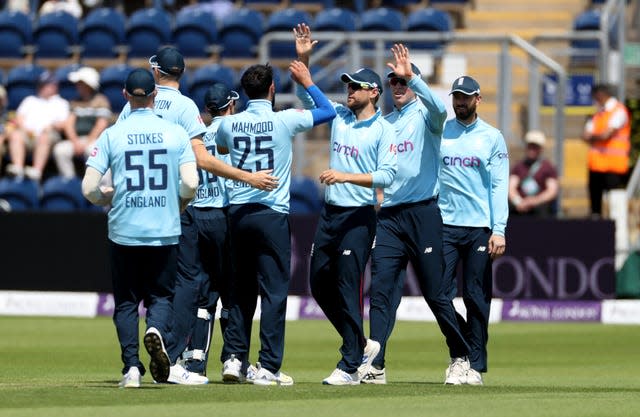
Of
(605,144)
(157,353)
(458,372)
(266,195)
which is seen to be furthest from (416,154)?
(605,144)

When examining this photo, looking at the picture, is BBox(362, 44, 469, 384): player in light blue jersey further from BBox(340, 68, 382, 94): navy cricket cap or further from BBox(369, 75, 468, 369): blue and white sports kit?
BBox(340, 68, 382, 94): navy cricket cap

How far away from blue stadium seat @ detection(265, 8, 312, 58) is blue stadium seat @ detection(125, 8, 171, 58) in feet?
4.64

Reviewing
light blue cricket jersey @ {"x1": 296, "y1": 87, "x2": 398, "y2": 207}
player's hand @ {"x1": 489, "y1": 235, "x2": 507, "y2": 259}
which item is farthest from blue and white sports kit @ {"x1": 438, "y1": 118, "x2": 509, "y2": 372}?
light blue cricket jersey @ {"x1": 296, "y1": 87, "x2": 398, "y2": 207}

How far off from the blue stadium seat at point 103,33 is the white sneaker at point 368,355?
12600mm

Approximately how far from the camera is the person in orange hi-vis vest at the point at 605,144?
18.3 m

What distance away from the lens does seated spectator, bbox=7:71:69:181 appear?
1891cm

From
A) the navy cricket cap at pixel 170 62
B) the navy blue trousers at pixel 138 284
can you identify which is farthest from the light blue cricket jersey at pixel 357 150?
the navy blue trousers at pixel 138 284

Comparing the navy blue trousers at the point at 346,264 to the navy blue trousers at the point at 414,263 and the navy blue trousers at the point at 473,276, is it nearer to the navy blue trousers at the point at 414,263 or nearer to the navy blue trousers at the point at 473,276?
the navy blue trousers at the point at 414,263

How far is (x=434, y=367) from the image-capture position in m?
12.6

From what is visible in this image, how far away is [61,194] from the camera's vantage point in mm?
18781

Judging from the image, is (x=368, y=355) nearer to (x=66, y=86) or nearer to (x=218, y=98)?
(x=218, y=98)

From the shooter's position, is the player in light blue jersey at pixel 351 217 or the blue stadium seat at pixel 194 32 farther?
the blue stadium seat at pixel 194 32

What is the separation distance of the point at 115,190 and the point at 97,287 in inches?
342

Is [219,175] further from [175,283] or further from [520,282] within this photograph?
A: [520,282]
